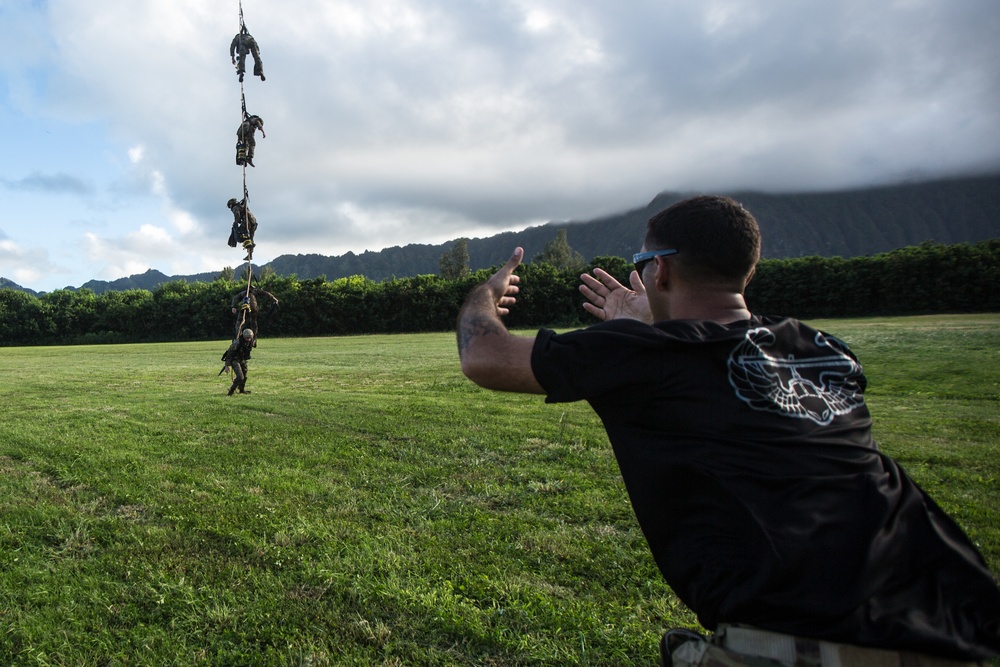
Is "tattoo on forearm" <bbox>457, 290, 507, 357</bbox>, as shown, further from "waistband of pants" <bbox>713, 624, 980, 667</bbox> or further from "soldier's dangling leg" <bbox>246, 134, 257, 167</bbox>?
"soldier's dangling leg" <bbox>246, 134, 257, 167</bbox>

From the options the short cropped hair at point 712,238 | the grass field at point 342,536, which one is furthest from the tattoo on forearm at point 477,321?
the grass field at point 342,536

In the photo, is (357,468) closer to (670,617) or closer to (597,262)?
(670,617)

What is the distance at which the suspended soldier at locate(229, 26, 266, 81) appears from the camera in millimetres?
9984

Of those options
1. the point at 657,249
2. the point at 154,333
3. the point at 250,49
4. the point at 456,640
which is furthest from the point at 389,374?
the point at 154,333

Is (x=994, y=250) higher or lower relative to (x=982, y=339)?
higher

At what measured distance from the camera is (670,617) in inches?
147

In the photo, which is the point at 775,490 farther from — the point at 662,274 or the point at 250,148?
the point at 250,148

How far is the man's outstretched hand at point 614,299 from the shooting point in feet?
9.43

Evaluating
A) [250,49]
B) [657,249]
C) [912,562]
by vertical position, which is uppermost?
[250,49]

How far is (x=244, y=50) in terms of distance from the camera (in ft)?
32.8

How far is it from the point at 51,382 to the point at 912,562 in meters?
20.3

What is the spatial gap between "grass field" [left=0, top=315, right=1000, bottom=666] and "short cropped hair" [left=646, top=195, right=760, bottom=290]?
2.33 m

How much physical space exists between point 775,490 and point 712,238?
0.81 metres

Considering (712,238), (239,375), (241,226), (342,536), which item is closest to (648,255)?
(712,238)
